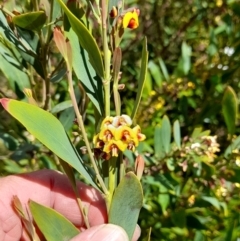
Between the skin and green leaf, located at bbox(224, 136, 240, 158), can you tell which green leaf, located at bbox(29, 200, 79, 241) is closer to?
the skin

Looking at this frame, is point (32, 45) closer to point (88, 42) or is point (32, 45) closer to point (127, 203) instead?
point (88, 42)

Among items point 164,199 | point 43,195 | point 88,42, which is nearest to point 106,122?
point 88,42

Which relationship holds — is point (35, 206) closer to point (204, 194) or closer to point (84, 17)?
point (84, 17)

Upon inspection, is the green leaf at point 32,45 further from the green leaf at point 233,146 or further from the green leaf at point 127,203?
the green leaf at point 233,146

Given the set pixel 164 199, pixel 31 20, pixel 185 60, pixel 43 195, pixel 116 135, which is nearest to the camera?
pixel 116 135

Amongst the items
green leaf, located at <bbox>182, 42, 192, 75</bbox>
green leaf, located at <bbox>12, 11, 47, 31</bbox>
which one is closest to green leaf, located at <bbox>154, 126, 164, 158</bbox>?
green leaf, located at <bbox>182, 42, 192, 75</bbox>

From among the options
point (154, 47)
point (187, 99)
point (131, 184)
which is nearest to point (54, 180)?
point (131, 184)

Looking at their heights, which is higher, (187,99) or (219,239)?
(187,99)

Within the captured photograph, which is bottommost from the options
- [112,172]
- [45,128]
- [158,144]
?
[158,144]
